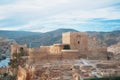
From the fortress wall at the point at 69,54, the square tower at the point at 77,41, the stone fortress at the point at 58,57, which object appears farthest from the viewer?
the square tower at the point at 77,41

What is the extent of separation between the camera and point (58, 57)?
30750 mm

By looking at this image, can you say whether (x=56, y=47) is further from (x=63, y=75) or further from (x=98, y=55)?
(x=63, y=75)

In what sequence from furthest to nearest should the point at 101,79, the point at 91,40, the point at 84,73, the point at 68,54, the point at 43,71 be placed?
the point at 91,40 → the point at 68,54 → the point at 43,71 → the point at 84,73 → the point at 101,79

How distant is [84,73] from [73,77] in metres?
1.08

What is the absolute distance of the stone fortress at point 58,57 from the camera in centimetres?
2207

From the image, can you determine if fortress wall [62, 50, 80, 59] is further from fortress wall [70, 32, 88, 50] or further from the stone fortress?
fortress wall [70, 32, 88, 50]

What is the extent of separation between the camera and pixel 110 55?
34.9m

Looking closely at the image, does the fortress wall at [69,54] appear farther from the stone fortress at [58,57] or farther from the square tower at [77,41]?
the square tower at [77,41]

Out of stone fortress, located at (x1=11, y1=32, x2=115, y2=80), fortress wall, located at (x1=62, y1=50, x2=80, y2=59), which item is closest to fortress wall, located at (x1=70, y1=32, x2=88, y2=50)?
stone fortress, located at (x1=11, y1=32, x2=115, y2=80)

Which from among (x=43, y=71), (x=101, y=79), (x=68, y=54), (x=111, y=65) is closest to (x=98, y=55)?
(x=68, y=54)

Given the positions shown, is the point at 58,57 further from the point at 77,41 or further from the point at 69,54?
the point at 77,41

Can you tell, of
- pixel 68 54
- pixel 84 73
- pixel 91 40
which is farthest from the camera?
pixel 91 40

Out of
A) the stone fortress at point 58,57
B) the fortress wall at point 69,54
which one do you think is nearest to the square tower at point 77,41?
the stone fortress at point 58,57

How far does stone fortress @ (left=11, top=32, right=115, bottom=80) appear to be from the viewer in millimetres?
22070
